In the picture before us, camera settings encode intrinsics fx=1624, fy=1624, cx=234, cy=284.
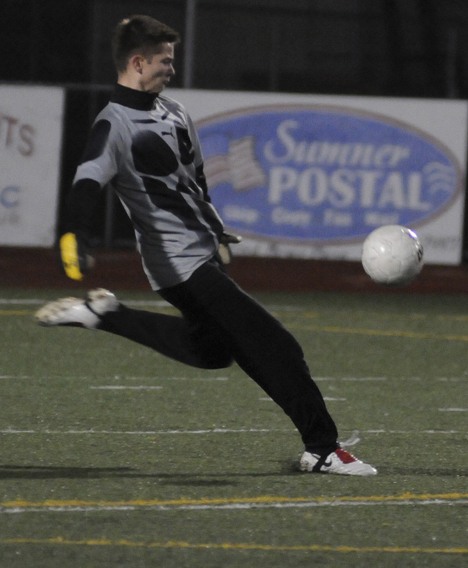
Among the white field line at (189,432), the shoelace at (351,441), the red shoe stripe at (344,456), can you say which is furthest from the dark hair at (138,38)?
the white field line at (189,432)

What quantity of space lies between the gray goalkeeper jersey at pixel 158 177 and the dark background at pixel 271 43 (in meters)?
16.4

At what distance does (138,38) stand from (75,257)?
3.29 ft

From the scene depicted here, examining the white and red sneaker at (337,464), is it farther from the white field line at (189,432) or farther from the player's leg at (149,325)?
the white field line at (189,432)

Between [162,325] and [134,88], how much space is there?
1095 millimetres

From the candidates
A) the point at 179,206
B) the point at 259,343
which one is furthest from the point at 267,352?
the point at 179,206

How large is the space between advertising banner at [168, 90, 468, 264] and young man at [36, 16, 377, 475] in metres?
9.58

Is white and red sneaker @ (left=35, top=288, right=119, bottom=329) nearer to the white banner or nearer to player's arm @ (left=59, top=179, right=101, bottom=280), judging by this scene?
player's arm @ (left=59, top=179, right=101, bottom=280)

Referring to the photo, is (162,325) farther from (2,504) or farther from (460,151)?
(460,151)

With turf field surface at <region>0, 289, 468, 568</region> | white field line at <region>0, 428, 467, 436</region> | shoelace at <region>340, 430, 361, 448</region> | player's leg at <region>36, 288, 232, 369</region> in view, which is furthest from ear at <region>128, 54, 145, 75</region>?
white field line at <region>0, 428, 467, 436</region>

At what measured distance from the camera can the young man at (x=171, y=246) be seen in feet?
22.5

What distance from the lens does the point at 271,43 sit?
26.3m

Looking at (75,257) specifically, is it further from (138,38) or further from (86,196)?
(138,38)

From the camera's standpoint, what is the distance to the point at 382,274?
A: 25.0 ft

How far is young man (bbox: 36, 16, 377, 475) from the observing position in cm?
684
